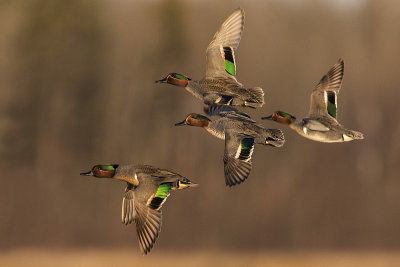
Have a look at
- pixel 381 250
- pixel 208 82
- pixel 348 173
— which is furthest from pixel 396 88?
pixel 208 82

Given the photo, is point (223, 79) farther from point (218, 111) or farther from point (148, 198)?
point (148, 198)

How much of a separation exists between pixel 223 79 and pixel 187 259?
6217 mm

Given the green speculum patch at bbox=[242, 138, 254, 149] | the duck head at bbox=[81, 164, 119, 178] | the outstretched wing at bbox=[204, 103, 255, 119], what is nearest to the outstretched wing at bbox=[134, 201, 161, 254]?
the duck head at bbox=[81, 164, 119, 178]

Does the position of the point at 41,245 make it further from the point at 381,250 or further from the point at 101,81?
the point at 381,250

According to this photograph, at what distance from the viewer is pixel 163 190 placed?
4289 millimetres

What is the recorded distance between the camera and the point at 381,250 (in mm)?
11531

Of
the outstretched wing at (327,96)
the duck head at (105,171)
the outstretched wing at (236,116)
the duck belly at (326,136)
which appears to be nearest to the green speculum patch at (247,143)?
the outstretched wing at (236,116)

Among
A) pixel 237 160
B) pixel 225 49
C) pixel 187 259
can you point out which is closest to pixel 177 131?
pixel 187 259

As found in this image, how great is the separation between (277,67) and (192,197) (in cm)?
170

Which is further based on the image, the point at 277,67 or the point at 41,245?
the point at 41,245

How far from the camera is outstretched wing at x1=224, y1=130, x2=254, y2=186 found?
436 cm

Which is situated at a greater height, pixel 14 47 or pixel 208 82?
pixel 14 47

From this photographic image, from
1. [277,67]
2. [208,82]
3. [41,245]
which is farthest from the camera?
[41,245]

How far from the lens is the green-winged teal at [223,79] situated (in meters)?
4.74
